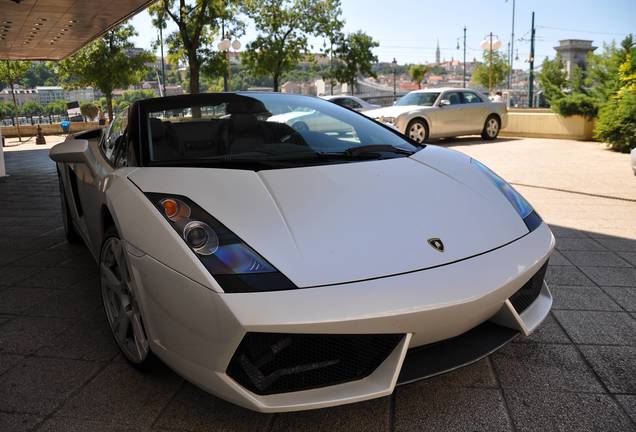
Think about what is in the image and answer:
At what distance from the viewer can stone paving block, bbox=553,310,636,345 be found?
101 inches

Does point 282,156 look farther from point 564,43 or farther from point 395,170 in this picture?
point 564,43

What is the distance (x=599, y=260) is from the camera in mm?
3887

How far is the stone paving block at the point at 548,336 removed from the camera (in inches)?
101

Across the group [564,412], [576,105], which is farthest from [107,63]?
[564,412]

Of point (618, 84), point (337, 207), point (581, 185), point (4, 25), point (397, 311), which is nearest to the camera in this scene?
point (397, 311)

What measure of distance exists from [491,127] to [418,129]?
2586mm

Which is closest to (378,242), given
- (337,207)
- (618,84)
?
(337,207)

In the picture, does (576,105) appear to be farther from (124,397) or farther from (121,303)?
(124,397)

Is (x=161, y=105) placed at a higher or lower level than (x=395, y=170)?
higher

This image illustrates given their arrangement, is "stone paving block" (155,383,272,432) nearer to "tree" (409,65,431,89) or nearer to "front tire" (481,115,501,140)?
"front tire" (481,115,501,140)

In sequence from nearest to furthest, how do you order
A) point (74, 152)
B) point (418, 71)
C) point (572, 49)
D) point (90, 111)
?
1. point (74, 152)
2. point (90, 111)
3. point (418, 71)
4. point (572, 49)

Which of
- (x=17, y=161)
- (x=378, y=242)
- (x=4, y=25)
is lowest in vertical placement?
(x=17, y=161)

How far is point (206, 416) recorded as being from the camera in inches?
79.6

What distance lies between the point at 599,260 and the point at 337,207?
2.70 metres
